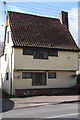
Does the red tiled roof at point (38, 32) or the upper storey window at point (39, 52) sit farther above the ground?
the red tiled roof at point (38, 32)

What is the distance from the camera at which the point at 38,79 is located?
66.6ft

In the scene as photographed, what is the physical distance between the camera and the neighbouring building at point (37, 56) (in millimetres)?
18875

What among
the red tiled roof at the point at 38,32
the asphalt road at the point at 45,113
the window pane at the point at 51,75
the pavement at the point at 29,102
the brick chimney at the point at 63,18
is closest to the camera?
the asphalt road at the point at 45,113

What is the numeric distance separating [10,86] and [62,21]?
39.4ft

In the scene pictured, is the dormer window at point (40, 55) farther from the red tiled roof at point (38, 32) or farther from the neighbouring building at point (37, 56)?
the red tiled roof at point (38, 32)

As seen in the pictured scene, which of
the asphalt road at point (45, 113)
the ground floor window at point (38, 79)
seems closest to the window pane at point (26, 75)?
the ground floor window at point (38, 79)

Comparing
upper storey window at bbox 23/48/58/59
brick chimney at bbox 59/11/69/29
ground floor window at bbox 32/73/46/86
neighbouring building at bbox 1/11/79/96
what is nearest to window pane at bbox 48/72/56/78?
neighbouring building at bbox 1/11/79/96

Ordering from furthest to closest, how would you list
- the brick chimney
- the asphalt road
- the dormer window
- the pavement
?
the brick chimney, the dormer window, the pavement, the asphalt road

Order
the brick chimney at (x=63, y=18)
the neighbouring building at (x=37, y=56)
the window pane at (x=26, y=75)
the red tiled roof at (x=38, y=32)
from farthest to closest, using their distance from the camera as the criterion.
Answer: the brick chimney at (x=63, y=18)
the red tiled roof at (x=38, y=32)
the window pane at (x=26, y=75)
the neighbouring building at (x=37, y=56)

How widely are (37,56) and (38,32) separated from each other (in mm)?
3427

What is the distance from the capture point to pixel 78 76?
23.0 meters

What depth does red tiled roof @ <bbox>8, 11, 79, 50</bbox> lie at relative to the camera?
20.0 m

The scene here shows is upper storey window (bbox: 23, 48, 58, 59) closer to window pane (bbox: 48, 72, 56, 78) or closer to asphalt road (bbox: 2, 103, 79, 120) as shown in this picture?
window pane (bbox: 48, 72, 56, 78)

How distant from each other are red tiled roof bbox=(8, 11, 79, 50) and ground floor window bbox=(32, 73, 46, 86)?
133 inches
